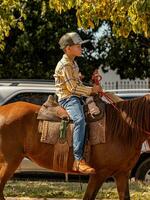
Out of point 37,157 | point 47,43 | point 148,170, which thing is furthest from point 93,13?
point 47,43

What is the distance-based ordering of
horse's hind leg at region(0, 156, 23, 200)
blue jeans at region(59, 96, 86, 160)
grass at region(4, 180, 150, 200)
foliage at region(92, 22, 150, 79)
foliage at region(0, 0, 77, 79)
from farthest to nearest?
foliage at region(92, 22, 150, 79)
foliage at region(0, 0, 77, 79)
grass at region(4, 180, 150, 200)
horse's hind leg at region(0, 156, 23, 200)
blue jeans at region(59, 96, 86, 160)

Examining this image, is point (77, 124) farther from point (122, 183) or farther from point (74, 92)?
point (122, 183)

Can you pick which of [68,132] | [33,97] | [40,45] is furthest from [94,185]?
[40,45]

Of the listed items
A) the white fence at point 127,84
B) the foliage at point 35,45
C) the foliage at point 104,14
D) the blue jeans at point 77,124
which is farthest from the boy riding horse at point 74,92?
the white fence at point 127,84

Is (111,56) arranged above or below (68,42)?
below

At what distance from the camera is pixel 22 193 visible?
917 centimetres

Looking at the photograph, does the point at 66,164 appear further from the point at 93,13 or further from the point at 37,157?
the point at 93,13

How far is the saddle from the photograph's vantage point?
23.1ft

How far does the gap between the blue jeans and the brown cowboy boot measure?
0.06m

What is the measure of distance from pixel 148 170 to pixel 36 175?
8.01 feet

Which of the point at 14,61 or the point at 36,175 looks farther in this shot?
the point at 14,61

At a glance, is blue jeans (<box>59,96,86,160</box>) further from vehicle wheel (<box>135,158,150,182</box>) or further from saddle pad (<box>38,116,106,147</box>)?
vehicle wheel (<box>135,158,150,182</box>)

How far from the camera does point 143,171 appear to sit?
10.7m

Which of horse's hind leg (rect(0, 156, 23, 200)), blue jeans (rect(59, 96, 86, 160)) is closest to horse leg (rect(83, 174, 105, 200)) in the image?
blue jeans (rect(59, 96, 86, 160))
